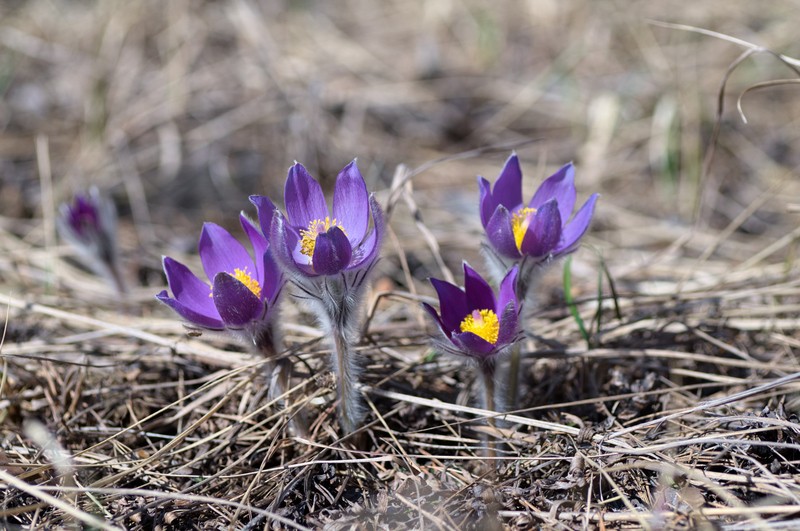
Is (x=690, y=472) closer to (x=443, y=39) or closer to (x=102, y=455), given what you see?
(x=102, y=455)

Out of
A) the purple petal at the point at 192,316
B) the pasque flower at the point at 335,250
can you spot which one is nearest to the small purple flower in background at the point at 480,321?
the pasque flower at the point at 335,250

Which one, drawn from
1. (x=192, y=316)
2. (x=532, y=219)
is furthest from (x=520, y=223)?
(x=192, y=316)

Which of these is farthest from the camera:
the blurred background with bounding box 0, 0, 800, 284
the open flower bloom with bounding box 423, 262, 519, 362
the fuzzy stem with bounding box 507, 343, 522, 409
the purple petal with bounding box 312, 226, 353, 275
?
the blurred background with bounding box 0, 0, 800, 284

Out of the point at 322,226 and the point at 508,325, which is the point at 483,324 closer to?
the point at 508,325

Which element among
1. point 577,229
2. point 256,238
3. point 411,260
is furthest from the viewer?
point 411,260

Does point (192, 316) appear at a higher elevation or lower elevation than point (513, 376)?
higher

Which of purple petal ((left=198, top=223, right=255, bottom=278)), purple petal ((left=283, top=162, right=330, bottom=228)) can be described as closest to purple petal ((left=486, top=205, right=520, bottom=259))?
purple petal ((left=283, top=162, right=330, bottom=228))

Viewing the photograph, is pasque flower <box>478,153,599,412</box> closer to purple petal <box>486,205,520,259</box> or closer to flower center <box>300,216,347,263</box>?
purple petal <box>486,205,520,259</box>
